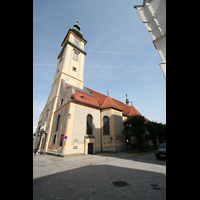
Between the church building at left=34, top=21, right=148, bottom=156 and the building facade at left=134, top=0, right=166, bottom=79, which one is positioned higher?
the building facade at left=134, top=0, right=166, bottom=79

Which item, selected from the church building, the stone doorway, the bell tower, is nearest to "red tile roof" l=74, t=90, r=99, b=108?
the church building

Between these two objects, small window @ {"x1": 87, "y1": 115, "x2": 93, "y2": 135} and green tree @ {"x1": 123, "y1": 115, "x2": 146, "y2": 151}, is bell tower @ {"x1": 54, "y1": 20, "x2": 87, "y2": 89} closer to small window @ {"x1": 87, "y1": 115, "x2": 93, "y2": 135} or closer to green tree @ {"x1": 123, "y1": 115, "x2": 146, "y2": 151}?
small window @ {"x1": 87, "y1": 115, "x2": 93, "y2": 135}

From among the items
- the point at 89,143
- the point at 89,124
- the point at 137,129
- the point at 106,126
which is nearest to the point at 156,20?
the point at 137,129

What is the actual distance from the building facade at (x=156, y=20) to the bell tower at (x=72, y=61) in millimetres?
19405

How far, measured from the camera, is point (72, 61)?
24.7 metres

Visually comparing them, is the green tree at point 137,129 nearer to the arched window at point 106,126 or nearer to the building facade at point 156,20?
the arched window at point 106,126

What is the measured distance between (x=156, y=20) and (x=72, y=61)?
73.3ft

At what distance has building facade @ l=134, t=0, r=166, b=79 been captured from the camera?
4367 mm

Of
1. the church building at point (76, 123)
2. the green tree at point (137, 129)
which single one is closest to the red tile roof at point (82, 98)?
the church building at point (76, 123)

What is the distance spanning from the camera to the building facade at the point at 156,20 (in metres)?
4.37

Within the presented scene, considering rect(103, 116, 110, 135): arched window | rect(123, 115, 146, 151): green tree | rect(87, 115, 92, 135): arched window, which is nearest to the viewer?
rect(87, 115, 92, 135): arched window

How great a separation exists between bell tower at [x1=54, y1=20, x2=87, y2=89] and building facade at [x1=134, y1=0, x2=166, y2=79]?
63.7 feet
